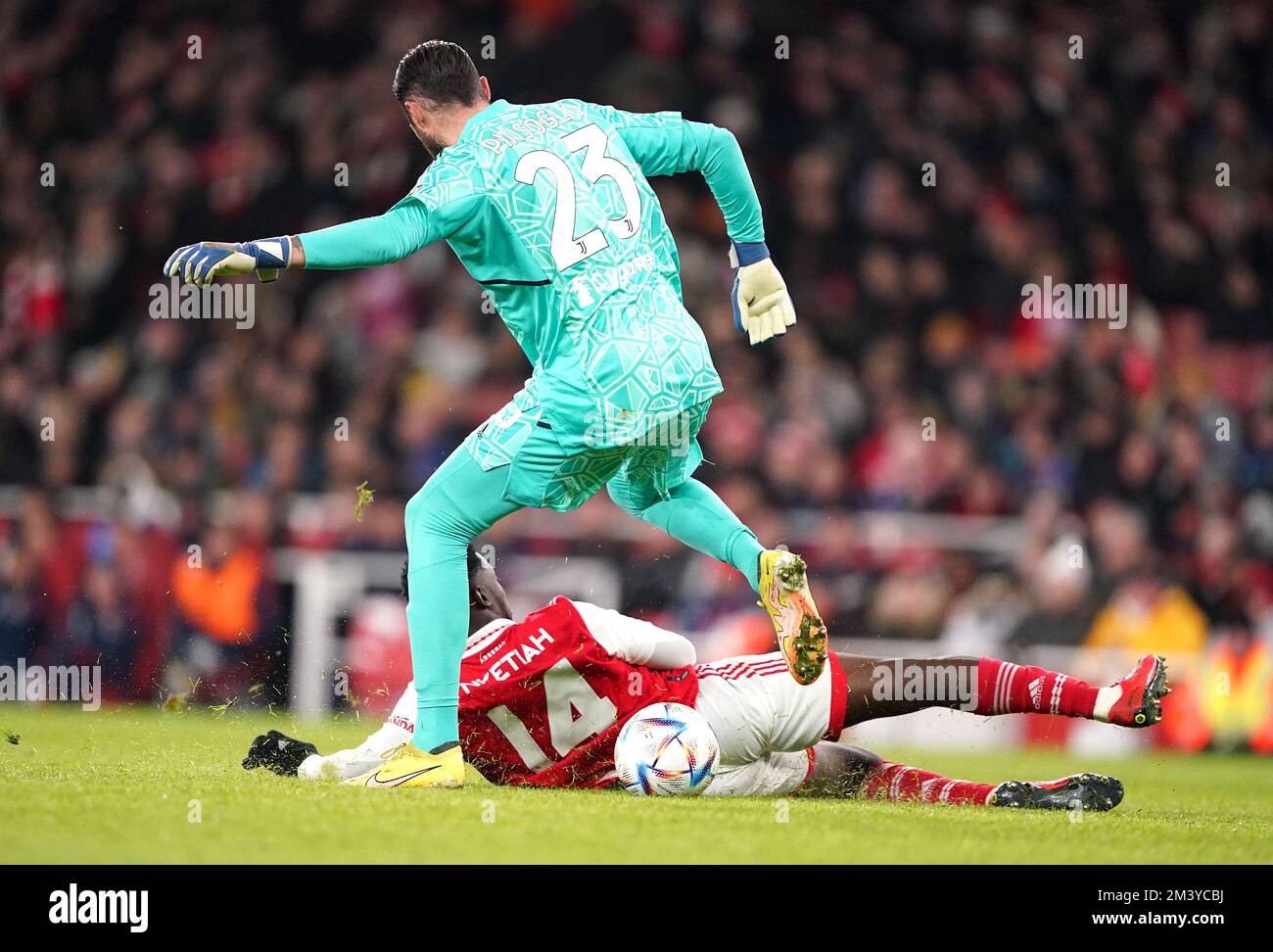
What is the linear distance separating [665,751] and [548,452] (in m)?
0.82

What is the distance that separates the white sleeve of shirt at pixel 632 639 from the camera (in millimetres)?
4184

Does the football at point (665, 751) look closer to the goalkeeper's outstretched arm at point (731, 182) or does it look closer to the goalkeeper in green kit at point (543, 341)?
the goalkeeper in green kit at point (543, 341)

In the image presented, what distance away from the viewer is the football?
4.02 meters

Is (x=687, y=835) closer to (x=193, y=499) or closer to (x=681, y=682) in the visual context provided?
(x=681, y=682)

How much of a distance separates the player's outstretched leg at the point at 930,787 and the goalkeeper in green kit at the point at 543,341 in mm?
569

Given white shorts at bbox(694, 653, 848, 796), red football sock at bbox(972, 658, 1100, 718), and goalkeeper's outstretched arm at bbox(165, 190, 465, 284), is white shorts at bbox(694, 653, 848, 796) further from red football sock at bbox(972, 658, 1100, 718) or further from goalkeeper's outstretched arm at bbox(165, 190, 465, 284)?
goalkeeper's outstretched arm at bbox(165, 190, 465, 284)

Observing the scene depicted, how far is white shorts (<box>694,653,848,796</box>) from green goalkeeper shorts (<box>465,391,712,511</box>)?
67cm

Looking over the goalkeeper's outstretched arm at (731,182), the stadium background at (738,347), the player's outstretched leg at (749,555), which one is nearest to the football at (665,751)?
the player's outstretched leg at (749,555)

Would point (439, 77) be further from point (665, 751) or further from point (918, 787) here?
point (918, 787)

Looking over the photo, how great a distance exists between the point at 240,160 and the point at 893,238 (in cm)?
435

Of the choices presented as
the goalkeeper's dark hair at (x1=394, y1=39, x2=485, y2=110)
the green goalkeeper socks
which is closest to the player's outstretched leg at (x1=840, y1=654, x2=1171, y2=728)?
the green goalkeeper socks

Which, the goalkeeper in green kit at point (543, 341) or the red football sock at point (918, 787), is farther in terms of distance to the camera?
the red football sock at point (918, 787)

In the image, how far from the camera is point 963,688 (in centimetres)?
429

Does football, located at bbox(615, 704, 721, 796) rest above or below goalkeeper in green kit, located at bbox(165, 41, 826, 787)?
below
